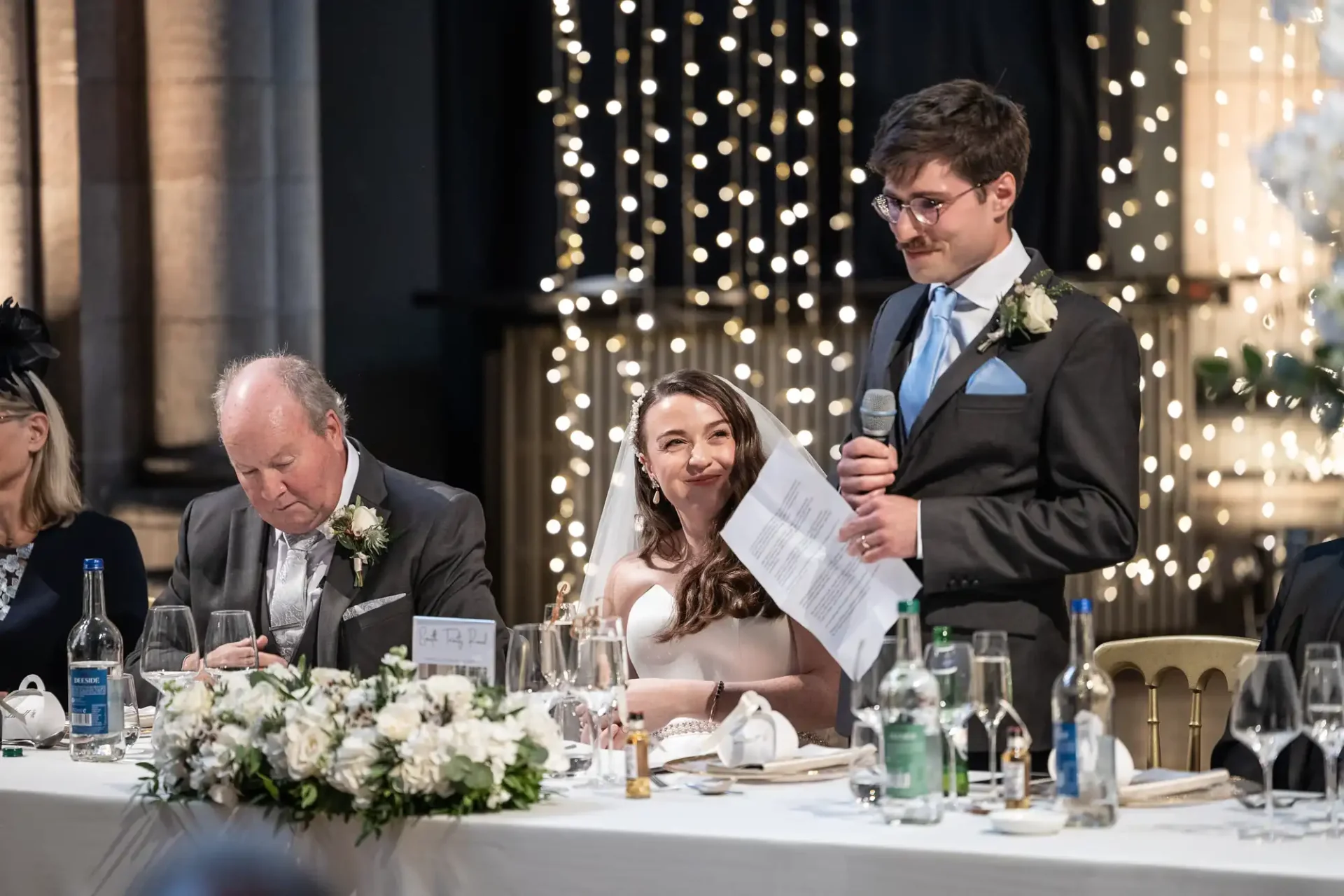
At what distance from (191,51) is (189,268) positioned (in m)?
0.71

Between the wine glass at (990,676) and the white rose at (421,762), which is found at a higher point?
the wine glass at (990,676)

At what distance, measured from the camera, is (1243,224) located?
6.77 meters

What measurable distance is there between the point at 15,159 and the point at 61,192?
0.20 m

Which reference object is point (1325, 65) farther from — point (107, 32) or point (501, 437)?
point (501, 437)

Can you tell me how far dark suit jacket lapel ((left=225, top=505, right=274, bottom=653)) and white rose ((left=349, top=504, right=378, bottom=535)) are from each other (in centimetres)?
24

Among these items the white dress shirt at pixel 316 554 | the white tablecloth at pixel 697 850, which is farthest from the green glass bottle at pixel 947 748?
the white dress shirt at pixel 316 554

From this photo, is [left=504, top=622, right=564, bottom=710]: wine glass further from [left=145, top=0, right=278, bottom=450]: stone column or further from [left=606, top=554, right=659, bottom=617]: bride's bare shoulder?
[left=145, top=0, right=278, bottom=450]: stone column

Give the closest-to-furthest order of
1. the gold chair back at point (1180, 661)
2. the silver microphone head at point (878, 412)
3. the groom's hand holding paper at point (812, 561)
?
the silver microphone head at point (878, 412), the groom's hand holding paper at point (812, 561), the gold chair back at point (1180, 661)

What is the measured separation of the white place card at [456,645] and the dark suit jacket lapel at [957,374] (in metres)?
0.70

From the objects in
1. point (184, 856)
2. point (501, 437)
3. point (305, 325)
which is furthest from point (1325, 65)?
point (501, 437)

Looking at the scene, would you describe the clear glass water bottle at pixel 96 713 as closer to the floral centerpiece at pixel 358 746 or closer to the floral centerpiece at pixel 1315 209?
the floral centerpiece at pixel 358 746

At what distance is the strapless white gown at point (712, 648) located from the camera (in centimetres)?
339

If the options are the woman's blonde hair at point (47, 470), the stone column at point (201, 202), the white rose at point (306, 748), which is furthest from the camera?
the stone column at point (201, 202)

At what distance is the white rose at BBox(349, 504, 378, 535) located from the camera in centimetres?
332
